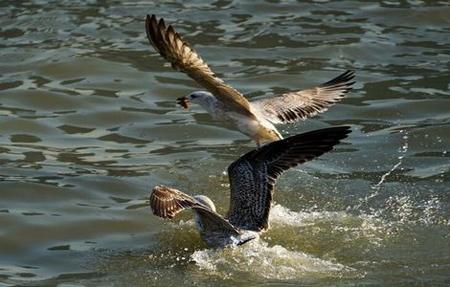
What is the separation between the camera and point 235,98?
873 centimetres

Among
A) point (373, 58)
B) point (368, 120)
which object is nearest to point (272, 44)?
point (373, 58)

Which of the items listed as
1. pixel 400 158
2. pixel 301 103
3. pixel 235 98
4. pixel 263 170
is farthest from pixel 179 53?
pixel 400 158

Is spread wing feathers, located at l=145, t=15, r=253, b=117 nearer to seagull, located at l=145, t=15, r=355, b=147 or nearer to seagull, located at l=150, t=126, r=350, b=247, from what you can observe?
A: seagull, located at l=145, t=15, r=355, b=147

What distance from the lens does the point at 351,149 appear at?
34.0 ft

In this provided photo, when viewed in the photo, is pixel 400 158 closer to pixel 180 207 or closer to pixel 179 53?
pixel 179 53

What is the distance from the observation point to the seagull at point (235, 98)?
8125 mm

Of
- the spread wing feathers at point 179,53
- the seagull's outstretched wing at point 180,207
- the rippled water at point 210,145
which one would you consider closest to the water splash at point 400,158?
the rippled water at point 210,145

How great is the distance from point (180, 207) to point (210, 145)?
3.25m

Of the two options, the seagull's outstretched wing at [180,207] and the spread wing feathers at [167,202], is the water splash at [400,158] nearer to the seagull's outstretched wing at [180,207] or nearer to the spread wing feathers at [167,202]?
the seagull's outstretched wing at [180,207]

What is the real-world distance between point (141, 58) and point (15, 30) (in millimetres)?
1742

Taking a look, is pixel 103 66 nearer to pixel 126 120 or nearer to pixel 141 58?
pixel 141 58

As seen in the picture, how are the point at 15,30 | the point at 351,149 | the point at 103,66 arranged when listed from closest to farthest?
the point at 351,149
the point at 103,66
the point at 15,30

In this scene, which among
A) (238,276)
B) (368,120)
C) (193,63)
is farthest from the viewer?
(368,120)

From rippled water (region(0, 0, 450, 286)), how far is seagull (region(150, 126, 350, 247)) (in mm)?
136
